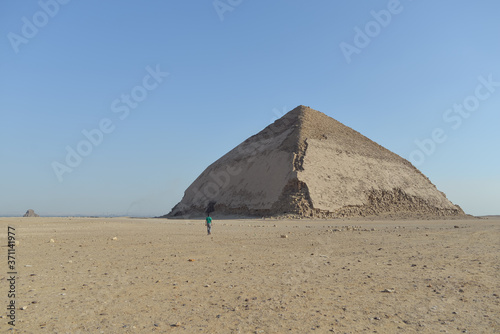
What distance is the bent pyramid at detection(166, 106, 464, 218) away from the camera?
4056 cm

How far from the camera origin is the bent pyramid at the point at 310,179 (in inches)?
1597

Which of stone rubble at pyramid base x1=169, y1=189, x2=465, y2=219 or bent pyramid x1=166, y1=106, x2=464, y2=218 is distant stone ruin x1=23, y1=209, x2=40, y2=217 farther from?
stone rubble at pyramid base x1=169, y1=189, x2=465, y2=219

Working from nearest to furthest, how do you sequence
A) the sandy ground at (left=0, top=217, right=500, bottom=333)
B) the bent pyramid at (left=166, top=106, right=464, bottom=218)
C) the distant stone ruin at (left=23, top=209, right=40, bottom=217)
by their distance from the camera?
the sandy ground at (left=0, top=217, right=500, bottom=333) → the bent pyramid at (left=166, top=106, right=464, bottom=218) → the distant stone ruin at (left=23, top=209, right=40, bottom=217)

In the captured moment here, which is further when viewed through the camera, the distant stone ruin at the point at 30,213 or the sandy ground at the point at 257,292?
the distant stone ruin at the point at 30,213

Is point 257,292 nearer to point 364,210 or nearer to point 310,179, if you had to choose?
point 310,179

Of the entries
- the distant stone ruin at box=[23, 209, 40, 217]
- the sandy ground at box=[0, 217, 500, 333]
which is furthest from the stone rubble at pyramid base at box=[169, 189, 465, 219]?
the sandy ground at box=[0, 217, 500, 333]

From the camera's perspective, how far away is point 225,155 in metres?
60.3

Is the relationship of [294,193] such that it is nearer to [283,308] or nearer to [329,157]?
[329,157]

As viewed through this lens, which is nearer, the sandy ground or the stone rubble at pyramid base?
the sandy ground

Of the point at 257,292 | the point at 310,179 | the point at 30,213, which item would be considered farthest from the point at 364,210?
the point at 30,213

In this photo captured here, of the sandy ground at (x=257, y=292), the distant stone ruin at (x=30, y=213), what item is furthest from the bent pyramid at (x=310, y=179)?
the sandy ground at (x=257, y=292)

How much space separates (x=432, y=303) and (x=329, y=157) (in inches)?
1683

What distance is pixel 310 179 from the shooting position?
41.4m

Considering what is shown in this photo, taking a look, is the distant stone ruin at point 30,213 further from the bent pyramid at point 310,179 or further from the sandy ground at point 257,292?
the sandy ground at point 257,292
